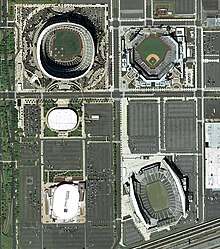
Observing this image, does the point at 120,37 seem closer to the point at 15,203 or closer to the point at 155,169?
the point at 155,169

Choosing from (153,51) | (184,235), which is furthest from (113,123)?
(184,235)

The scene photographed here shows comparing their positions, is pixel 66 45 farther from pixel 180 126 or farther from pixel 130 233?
pixel 130 233

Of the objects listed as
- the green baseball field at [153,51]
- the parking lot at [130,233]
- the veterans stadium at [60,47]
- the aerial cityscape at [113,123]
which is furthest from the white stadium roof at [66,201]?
the green baseball field at [153,51]

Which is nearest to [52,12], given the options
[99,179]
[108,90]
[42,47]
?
[42,47]

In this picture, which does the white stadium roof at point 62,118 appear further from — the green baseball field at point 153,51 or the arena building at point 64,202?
the green baseball field at point 153,51

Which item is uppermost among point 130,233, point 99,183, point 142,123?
point 142,123

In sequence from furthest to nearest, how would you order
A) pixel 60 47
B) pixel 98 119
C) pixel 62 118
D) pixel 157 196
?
pixel 157 196 < pixel 98 119 < pixel 60 47 < pixel 62 118
